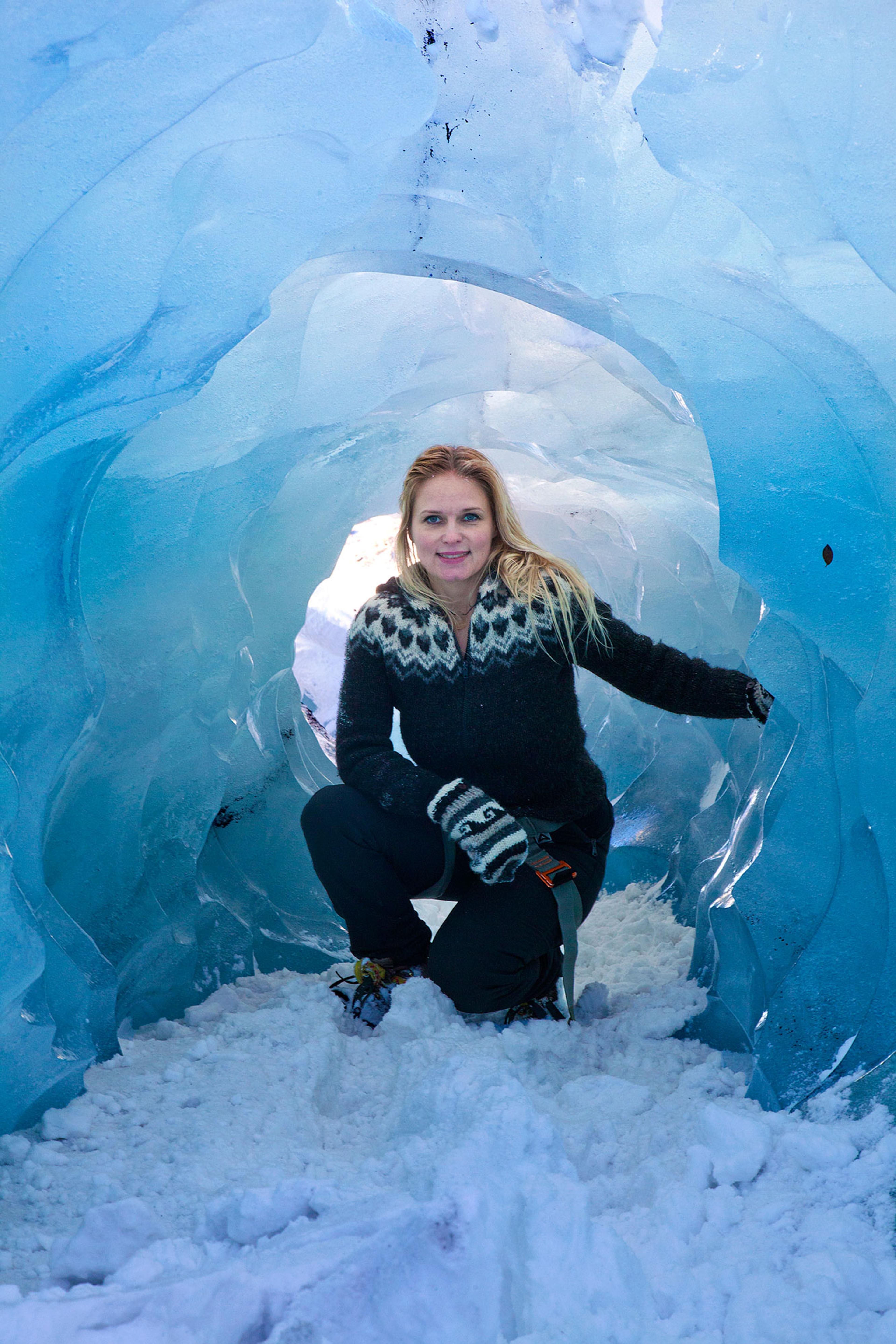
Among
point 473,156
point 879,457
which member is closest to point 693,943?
point 879,457

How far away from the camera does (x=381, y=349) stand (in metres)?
2.75

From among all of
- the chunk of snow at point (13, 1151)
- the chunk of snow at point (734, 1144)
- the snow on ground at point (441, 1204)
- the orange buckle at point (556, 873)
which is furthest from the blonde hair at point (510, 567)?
the chunk of snow at point (13, 1151)

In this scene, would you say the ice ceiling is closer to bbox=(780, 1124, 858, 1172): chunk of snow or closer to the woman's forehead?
bbox=(780, 1124, 858, 1172): chunk of snow

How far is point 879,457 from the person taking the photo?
6.07 feet

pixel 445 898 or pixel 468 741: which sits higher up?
pixel 468 741

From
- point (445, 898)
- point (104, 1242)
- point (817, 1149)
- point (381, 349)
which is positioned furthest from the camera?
point (381, 349)

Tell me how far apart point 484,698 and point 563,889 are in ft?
1.48

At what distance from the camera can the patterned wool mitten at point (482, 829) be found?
7.04 ft

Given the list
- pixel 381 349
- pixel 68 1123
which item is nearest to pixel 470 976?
pixel 68 1123

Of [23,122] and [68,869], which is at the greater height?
[23,122]

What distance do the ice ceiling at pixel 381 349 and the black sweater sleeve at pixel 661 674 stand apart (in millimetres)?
79

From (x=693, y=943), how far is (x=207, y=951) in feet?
4.32

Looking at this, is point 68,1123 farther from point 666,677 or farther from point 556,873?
point 666,677

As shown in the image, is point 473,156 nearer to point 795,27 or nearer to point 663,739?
point 795,27
